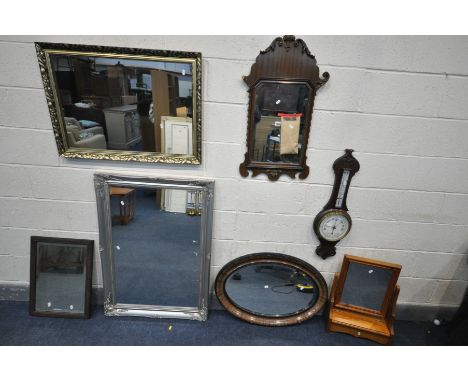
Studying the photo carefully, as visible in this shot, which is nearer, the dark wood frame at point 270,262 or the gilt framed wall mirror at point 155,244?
the gilt framed wall mirror at point 155,244

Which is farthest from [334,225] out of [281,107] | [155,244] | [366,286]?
[155,244]

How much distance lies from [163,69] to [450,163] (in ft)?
5.35

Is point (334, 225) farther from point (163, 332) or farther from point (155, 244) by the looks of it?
point (163, 332)

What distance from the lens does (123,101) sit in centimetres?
132

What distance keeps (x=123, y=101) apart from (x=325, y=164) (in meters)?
1.14

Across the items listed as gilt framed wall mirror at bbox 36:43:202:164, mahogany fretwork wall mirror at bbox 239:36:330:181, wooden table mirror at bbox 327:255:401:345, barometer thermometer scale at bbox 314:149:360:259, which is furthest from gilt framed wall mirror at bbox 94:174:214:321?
wooden table mirror at bbox 327:255:401:345

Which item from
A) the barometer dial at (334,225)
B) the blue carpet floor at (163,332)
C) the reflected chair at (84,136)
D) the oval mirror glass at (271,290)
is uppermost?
the reflected chair at (84,136)

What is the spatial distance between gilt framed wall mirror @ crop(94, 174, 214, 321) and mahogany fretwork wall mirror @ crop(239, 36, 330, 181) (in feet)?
1.20

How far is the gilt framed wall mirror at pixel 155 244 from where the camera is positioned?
4.85 feet

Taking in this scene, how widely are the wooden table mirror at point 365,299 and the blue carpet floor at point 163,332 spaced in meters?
0.10

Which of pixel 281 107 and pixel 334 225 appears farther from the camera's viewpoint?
pixel 334 225

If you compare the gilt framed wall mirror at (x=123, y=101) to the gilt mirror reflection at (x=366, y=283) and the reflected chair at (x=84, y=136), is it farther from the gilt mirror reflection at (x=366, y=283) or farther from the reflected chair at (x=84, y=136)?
the gilt mirror reflection at (x=366, y=283)

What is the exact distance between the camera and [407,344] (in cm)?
164

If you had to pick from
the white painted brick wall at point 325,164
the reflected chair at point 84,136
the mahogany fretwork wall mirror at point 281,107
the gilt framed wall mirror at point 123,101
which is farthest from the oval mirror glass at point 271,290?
the reflected chair at point 84,136
